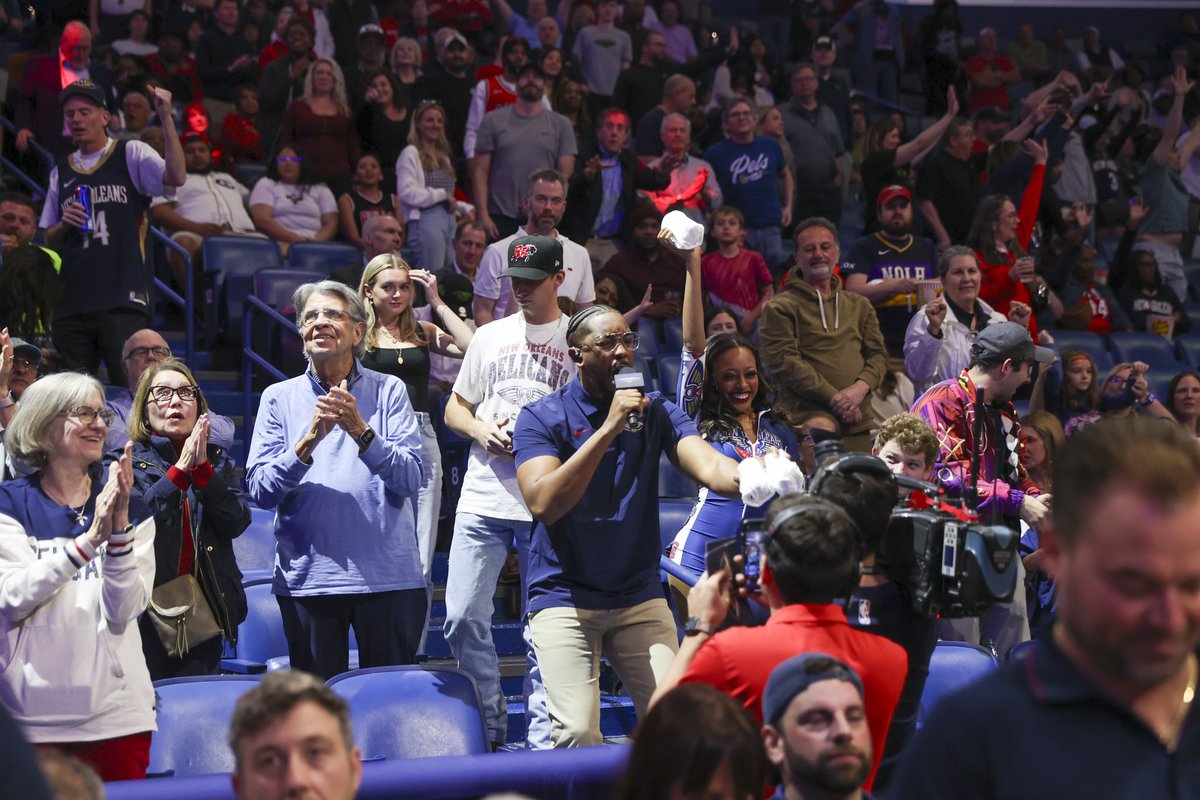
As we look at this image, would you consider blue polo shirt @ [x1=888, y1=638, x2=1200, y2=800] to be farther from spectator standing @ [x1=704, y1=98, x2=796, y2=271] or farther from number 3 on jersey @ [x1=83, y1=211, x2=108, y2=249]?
spectator standing @ [x1=704, y1=98, x2=796, y2=271]

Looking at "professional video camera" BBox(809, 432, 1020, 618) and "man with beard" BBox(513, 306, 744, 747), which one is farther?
"man with beard" BBox(513, 306, 744, 747)

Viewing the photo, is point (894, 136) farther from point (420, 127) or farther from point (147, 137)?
point (147, 137)

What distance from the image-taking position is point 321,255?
815 cm

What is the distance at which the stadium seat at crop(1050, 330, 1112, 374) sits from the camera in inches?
354

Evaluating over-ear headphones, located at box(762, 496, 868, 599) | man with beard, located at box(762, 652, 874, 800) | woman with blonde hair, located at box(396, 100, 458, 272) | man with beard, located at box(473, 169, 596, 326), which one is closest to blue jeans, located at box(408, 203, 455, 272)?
woman with blonde hair, located at box(396, 100, 458, 272)

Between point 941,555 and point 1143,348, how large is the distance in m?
7.12

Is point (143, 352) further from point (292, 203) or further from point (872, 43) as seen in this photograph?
point (872, 43)

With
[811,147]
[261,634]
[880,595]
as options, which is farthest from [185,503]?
[811,147]

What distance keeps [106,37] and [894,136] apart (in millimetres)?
5572

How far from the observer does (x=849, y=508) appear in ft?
9.52

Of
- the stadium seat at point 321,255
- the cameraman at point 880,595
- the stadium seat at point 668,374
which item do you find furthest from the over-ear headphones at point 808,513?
the stadium seat at point 321,255

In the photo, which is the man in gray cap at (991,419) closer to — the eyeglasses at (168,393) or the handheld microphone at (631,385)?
the handheld microphone at (631,385)

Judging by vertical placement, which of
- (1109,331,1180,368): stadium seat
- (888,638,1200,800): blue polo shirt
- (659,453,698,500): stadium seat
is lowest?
(888,638,1200,800): blue polo shirt

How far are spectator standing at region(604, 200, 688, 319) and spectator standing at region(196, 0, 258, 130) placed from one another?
11.3 feet
